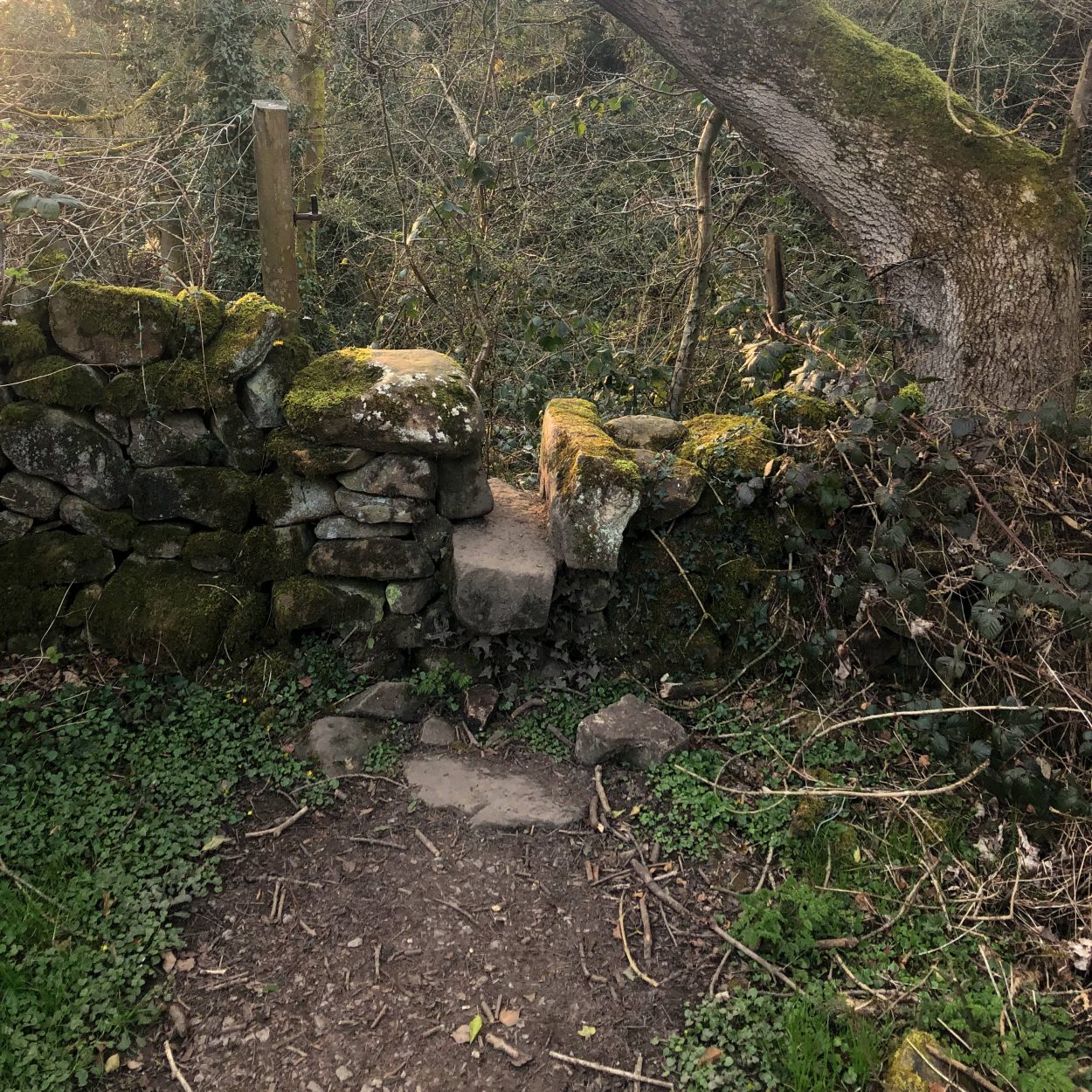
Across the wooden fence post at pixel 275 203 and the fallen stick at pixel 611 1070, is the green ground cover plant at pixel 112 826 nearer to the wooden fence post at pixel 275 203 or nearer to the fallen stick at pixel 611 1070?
the fallen stick at pixel 611 1070

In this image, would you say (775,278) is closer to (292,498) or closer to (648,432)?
(648,432)

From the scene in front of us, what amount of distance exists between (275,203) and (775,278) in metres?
3.02

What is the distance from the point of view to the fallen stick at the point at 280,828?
3.12 m

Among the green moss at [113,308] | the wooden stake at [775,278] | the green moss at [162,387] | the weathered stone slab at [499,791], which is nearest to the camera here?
the weathered stone slab at [499,791]

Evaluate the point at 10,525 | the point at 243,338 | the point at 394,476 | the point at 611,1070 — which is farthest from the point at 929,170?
the point at 10,525

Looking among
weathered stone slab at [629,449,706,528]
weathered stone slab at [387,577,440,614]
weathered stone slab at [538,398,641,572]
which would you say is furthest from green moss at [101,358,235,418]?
weathered stone slab at [629,449,706,528]

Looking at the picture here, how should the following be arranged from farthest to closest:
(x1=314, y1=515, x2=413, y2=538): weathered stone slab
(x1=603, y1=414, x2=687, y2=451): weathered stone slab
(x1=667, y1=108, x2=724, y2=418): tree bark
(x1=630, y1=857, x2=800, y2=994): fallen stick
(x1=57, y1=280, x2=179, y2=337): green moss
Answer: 1. (x1=667, y1=108, x2=724, y2=418): tree bark
2. (x1=603, y1=414, x2=687, y2=451): weathered stone slab
3. (x1=314, y1=515, x2=413, y2=538): weathered stone slab
4. (x1=57, y1=280, x2=179, y2=337): green moss
5. (x1=630, y1=857, x2=800, y2=994): fallen stick

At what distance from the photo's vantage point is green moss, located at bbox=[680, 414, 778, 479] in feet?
12.6

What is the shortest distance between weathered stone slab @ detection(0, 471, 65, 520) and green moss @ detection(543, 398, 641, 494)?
236cm

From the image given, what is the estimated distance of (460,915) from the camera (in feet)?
9.37

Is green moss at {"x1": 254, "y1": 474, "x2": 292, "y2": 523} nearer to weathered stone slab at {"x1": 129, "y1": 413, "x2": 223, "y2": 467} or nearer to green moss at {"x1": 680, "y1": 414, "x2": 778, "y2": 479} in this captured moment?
weathered stone slab at {"x1": 129, "y1": 413, "x2": 223, "y2": 467}

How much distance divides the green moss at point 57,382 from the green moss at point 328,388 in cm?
84

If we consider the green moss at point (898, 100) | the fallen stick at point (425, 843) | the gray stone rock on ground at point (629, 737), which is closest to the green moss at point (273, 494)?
the fallen stick at point (425, 843)

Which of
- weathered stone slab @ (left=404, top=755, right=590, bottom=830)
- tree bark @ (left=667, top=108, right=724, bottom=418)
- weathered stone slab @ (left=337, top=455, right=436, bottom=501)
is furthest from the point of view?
tree bark @ (left=667, top=108, right=724, bottom=418)
